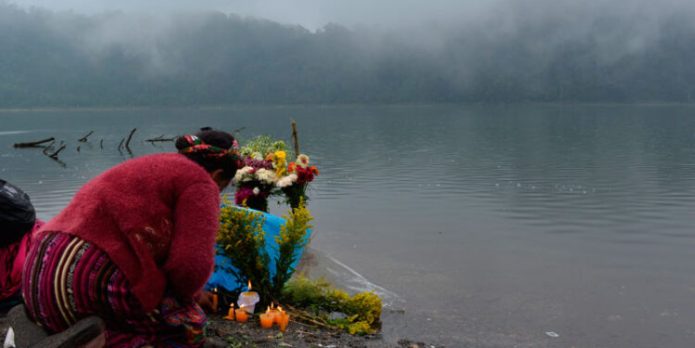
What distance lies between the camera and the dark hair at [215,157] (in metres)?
3.65

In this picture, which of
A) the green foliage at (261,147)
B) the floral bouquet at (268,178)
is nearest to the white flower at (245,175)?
the floral bouquet at (268,178)

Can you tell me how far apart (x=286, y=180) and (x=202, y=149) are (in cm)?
594

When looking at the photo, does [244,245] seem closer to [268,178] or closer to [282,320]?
[282,320]

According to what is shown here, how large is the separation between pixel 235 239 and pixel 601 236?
1215 centimetres

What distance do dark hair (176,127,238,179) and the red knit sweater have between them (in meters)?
0.51

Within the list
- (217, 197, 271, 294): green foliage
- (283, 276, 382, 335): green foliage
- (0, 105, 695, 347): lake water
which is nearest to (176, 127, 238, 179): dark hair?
(217, 197, 271, 294): green foliage

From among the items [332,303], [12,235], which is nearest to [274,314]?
[332,303]

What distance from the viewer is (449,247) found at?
14.4 metres

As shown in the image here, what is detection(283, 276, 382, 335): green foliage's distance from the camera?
6848 mm

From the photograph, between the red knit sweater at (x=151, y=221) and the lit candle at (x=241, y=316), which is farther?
the lit candle at (x=241, y=316)

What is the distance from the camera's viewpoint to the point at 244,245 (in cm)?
627

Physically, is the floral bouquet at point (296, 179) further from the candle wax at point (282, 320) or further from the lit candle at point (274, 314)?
the candle wax at point (282, 320)

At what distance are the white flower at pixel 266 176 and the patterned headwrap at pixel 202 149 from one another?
225 inches

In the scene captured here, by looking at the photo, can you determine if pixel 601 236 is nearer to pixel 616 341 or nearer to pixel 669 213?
pixel 669 213
